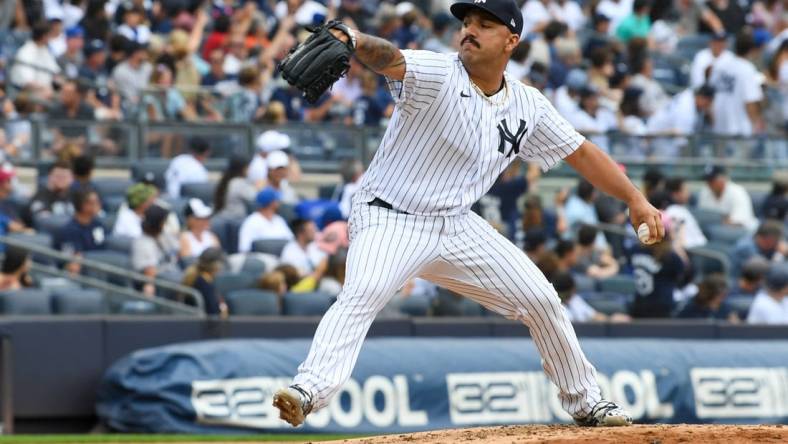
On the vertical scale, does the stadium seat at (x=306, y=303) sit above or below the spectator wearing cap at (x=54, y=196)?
below

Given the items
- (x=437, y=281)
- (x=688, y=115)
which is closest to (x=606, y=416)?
(x=437, y=281)

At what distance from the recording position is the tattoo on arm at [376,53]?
18.7 ft

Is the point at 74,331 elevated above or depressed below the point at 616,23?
below

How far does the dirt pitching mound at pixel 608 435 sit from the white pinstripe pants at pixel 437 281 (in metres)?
0.32

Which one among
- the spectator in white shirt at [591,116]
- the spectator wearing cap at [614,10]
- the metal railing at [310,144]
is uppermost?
the spectator wearing cap at [614,10]

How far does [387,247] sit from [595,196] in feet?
28.3

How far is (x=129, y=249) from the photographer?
1179 cm

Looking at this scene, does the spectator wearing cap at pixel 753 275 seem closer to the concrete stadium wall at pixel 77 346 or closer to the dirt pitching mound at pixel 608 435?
the concrete stadium wall at pixel 77 346

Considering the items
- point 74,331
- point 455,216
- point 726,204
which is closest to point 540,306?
point 455,216

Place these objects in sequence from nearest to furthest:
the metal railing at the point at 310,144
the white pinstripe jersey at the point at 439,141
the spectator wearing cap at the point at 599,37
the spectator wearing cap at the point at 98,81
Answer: the white pinstripe jersey at the point at 439,141 < the metal railing at the point at 310,144 < the spectator wearing cap at the point at 98,81 < the spectator wearing cap at the point at 599,37

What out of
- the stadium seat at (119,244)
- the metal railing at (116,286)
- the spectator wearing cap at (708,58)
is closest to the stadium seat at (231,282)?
the metal railing at (116,286)

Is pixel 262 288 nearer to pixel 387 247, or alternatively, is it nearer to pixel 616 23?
pixel 387 247

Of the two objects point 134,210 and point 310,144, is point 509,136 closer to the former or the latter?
point 134,210

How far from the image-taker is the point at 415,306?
12.2 meters
